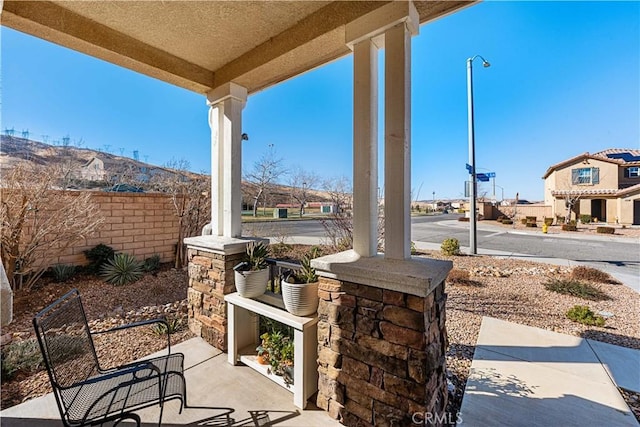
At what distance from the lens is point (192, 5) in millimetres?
1842

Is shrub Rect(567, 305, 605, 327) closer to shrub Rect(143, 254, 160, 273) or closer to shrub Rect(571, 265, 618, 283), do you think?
shrub Rect(571, 265, 618, 283)

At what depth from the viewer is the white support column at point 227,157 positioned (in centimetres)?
272

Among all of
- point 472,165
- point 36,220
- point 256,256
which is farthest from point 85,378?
point 472,165

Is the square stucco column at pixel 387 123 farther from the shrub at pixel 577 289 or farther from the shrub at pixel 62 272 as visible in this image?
the shrub at pixel 62 272

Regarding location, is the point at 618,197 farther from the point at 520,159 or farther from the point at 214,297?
the point at 214,297

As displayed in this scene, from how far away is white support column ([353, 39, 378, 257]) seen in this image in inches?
71.7

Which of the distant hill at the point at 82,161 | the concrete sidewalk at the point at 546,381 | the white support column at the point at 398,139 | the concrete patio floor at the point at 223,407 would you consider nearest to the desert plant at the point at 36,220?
the distant hill at the point at 82,161

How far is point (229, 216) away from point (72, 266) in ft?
13.0

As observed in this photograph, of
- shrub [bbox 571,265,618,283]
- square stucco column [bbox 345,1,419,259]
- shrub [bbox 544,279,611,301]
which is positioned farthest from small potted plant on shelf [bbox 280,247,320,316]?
shrub [bbox 571,265,618,283]

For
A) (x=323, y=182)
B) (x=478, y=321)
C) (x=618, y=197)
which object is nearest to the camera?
(x=478, y=321)

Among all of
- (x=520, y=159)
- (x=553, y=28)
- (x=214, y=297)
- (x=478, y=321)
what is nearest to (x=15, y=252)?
(x=214, y=297)

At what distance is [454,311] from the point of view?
3.91m

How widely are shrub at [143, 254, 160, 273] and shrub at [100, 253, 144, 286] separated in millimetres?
355

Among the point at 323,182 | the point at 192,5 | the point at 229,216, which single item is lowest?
the point at 229,216
